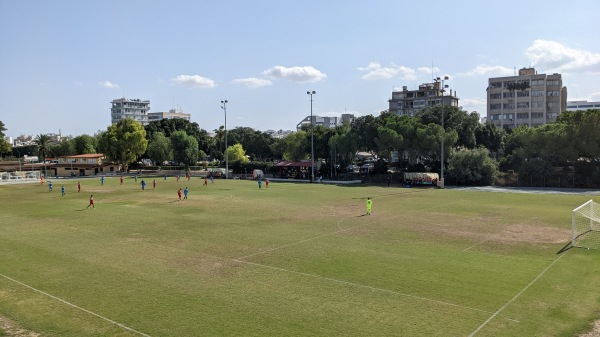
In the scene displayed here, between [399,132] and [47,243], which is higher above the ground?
[399,132]

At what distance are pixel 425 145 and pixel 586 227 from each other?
42.1 meters

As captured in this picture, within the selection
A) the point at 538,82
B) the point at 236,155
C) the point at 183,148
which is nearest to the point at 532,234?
the point at 236,155

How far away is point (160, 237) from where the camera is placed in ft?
98.5

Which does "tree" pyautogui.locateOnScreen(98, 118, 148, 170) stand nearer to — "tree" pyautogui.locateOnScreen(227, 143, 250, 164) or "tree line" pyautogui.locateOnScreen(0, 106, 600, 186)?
"tree line" pyautogui.locateOnScreen(0, 106, 600, 186)

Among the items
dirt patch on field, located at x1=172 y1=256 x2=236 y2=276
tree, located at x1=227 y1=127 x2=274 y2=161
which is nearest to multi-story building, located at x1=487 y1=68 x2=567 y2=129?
tree, located at x1=227 y1=127 x2=274 y2=161

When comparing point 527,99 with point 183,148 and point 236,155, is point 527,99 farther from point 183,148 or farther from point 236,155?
point 183,148

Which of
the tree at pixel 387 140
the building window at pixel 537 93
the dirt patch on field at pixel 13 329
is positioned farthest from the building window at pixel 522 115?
the dirt patch on field at pixel 13 329

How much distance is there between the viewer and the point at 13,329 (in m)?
15.1

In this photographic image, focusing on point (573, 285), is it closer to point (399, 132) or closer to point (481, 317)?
point (481, 317)

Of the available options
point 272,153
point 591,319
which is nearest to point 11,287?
point 591,319

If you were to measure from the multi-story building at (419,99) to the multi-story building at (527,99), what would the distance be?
21128 mm

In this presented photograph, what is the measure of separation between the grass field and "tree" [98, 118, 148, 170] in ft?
214

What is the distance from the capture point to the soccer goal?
2630cm

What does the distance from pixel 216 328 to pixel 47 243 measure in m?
18.9
